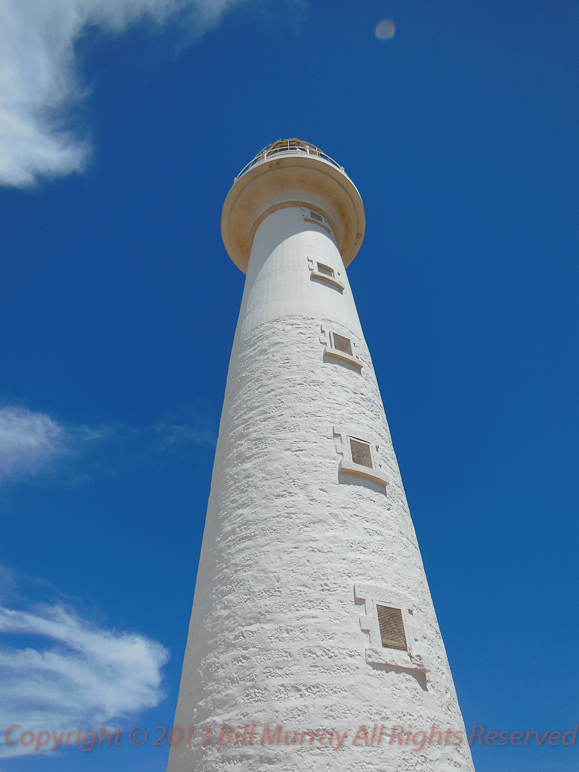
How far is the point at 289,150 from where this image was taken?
1616cm

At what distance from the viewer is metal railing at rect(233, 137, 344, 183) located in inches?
633

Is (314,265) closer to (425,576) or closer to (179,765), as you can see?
(425,576)

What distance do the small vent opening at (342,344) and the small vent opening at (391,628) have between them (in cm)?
523

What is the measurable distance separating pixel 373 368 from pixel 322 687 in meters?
6.82

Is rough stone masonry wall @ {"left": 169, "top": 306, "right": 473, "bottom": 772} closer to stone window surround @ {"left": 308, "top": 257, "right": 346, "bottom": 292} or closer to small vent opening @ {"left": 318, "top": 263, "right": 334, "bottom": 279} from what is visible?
stone window surround @ {"left": 308, "top": 257, "right": 346, "bottom": 292}

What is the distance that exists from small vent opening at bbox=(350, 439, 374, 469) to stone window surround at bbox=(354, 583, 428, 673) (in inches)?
86.2

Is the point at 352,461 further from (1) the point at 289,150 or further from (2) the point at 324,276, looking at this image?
(1) the point at 289,150

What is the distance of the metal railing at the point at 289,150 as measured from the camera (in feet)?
52.7

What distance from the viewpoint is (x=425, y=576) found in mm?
8227

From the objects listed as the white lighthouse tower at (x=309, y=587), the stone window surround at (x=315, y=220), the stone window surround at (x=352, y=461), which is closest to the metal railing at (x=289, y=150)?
the stone window surround at (x=315, y=220)

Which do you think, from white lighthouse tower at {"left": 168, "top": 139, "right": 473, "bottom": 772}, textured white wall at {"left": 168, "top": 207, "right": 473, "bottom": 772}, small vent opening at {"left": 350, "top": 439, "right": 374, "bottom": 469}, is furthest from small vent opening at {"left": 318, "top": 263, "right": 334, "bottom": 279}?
small vent opening at {"left": 350, "top": 439, "right": 374, "bottom": 469}

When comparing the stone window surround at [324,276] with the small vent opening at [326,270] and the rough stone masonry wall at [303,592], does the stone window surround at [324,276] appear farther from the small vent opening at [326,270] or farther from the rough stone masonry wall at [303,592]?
the rough stone masonry wall at [303,592]

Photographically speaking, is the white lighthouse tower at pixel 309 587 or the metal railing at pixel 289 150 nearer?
the white lighthouse tower at pixel 309 587

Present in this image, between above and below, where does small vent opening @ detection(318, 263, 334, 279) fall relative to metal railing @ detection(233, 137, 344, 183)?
below
